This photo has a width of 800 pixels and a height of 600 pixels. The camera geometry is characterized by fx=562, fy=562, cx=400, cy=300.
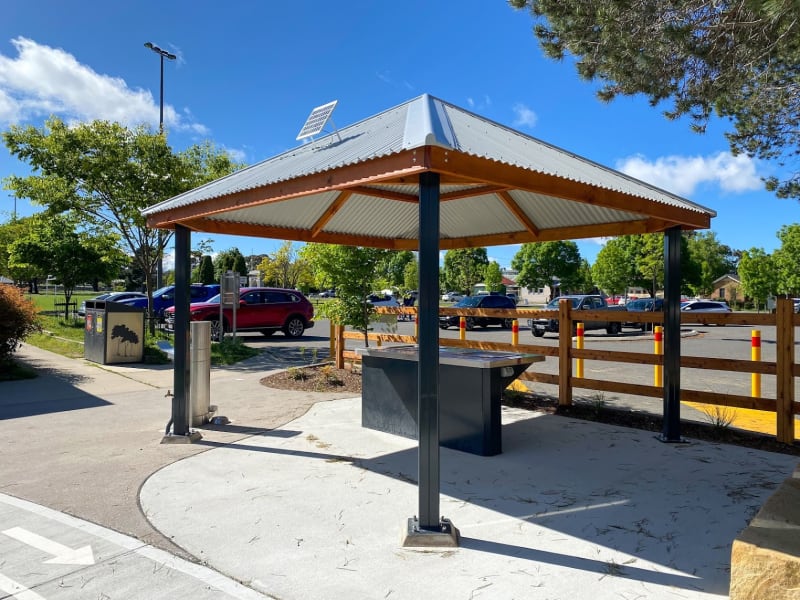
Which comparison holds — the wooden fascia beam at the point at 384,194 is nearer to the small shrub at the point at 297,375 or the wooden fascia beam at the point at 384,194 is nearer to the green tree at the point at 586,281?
the small shrub at the point at 297,375

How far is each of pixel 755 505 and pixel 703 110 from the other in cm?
653

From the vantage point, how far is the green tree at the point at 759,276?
1988 inches

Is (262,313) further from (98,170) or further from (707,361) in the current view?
(707,361)

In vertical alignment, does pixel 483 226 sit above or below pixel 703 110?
below

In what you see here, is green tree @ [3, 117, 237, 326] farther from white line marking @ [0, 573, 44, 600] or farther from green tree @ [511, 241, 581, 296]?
green tree @ [511, 241, 581, 296]

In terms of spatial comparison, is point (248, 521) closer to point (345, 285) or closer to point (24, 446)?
point (24, 446)

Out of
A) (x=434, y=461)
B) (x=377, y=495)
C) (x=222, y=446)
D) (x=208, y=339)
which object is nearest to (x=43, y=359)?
(x=208, y=339)

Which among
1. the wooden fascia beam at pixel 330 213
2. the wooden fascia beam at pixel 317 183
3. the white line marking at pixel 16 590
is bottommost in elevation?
the white line marking at pixel 16 590

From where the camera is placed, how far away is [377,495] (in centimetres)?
464

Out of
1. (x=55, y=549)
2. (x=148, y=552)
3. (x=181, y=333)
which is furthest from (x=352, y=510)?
(x=181, y=333)

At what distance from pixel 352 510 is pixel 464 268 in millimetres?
55151

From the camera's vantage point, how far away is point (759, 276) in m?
51.3

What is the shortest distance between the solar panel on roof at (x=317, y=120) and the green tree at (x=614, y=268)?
4626 centimetres

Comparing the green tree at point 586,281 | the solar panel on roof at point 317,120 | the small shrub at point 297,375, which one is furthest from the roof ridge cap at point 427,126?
the green tree at point 586,281
